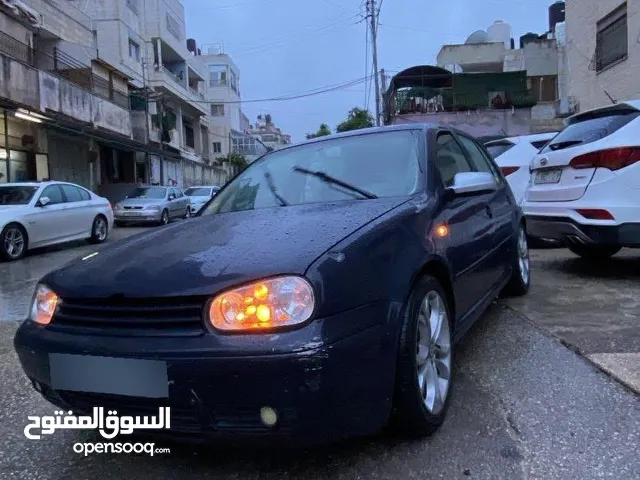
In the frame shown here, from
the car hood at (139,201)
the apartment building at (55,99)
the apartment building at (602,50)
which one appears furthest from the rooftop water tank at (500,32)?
the car hood at (139,201)

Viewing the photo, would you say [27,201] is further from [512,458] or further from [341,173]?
[512,458]

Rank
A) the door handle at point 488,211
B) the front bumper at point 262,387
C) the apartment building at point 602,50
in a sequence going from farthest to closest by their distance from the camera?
1. the apartment building at point 602,50
2. the door handle at point 488,211
3. the front bumper at point 262,387

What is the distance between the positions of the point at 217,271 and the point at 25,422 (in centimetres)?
153

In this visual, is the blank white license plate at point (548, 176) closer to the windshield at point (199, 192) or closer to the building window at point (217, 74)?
the windshield at point (199, 192)

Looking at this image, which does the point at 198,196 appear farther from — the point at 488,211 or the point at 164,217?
the point at 488,211

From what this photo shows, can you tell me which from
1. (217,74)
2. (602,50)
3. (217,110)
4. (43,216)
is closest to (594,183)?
(43,216)

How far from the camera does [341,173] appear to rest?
328cm

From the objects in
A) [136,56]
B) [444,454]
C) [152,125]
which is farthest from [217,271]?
[136,56]

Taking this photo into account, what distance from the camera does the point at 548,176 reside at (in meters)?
5.58

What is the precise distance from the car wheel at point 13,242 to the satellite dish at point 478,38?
33.2m

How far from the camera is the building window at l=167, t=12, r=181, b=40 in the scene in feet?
119

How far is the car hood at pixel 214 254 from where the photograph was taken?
201 centimetres

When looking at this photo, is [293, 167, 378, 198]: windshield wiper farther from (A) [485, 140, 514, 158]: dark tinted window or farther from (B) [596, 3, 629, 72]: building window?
(B) [596, 3, 629, 72]: building window

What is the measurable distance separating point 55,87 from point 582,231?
56.4ft
